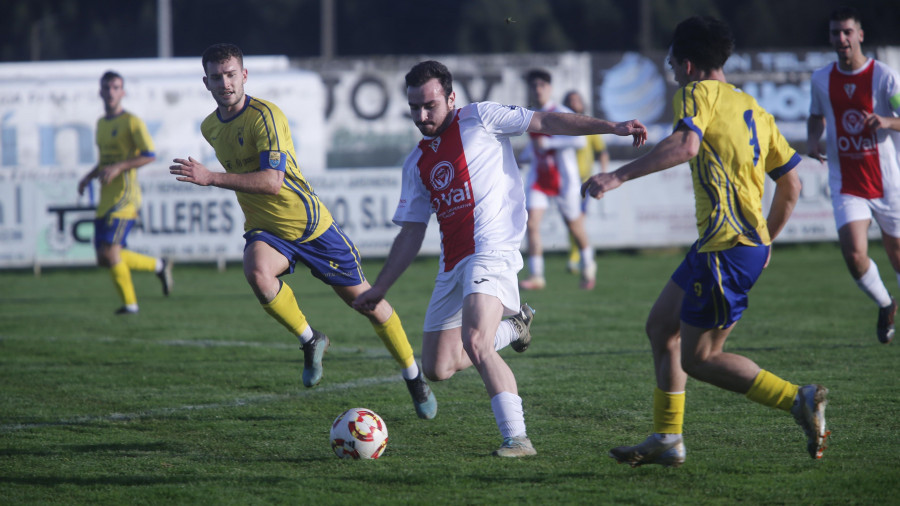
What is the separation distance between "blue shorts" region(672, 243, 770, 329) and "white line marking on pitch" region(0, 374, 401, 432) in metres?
2.87

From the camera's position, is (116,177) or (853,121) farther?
(116,177)

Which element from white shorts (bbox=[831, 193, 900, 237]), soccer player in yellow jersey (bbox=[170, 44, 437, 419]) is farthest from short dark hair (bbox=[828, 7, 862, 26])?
soccer player in yellow jersey (bbox=[170, 44, 437, 419])

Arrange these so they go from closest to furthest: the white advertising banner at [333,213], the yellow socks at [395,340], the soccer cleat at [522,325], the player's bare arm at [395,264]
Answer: the player's bare arm at [395,264], the soccer cleat at [522,325], the yellow socks at [395,340], the white advertising banner at [333,213]

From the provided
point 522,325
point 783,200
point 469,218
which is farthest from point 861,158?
point 469,218

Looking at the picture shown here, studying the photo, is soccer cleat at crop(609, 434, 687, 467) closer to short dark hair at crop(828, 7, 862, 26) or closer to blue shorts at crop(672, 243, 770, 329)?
blue shorts at crop(672, 243, 770, 329)

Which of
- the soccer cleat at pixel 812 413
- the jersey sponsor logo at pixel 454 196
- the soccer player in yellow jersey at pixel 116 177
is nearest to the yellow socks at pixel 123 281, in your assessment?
the soccer player in yellow jersey at pixel 116 177

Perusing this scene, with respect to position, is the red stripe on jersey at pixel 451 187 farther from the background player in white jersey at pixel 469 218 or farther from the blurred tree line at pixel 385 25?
the blurred tree line at pixel 385 25

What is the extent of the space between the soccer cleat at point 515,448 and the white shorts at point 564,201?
24.6 feet

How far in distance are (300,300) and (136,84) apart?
21.2ft

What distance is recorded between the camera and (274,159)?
5.77 m

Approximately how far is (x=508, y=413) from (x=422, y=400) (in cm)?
107

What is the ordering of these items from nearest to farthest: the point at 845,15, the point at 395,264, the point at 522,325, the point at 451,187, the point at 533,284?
the point at 395,264 < the point at 451,187 < the point at 522,325 < the point at 845,15 < the point at 533,284

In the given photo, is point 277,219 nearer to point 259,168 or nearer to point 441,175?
point 259,168

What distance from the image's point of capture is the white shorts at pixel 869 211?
22.7ft
